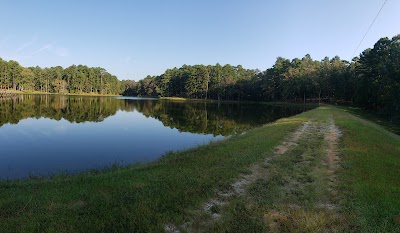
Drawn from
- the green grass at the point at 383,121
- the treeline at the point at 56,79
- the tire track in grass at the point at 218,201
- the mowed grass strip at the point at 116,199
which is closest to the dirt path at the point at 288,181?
the tire track in grass at the point at 218,201

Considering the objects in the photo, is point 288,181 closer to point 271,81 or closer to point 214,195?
point 214,195

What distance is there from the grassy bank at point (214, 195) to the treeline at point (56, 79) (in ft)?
474

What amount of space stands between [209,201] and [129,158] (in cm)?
1088

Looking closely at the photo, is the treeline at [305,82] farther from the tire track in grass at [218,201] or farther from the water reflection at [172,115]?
the tire track in grass at [218,201]

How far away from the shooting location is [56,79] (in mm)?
153000

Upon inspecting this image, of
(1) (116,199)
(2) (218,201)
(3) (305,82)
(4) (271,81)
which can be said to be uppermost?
(4) (271,81)

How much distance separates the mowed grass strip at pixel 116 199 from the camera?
18.7 feet

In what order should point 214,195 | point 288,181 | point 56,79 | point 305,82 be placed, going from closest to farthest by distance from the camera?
point 214,195 → point 288,181 → point 305,82 → point 56,79

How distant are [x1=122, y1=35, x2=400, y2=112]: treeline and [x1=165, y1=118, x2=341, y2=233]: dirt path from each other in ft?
102

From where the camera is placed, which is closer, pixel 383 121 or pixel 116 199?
pixel 116 199

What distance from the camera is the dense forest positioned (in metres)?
47.8

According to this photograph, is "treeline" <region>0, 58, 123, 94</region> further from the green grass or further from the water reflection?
the green grass

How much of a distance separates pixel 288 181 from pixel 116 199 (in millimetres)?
5579

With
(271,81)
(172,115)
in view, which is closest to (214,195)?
(172,115)
